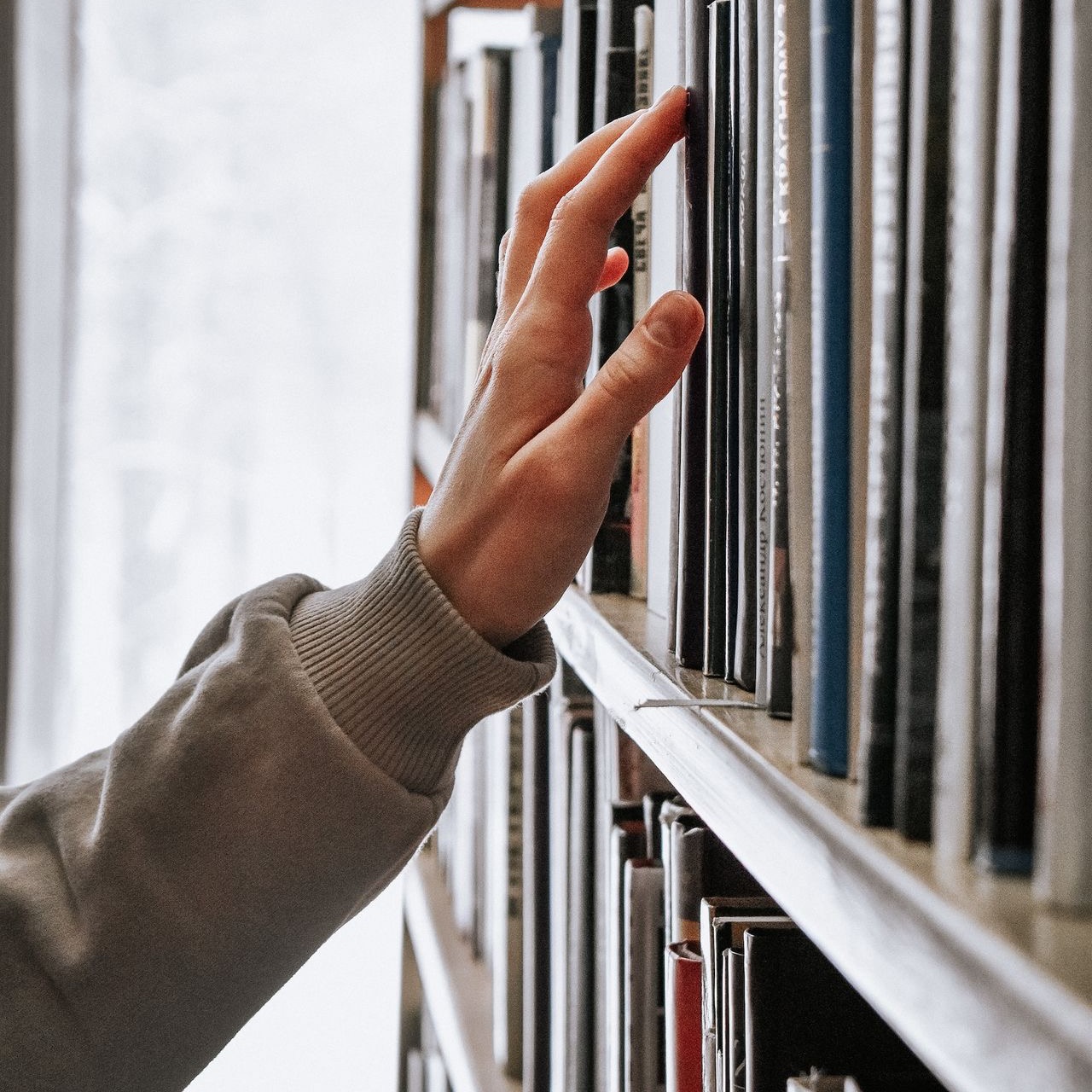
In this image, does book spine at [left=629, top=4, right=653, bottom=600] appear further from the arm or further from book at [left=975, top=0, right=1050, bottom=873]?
book at [left=975, top=0, right=1050, bottom=873]

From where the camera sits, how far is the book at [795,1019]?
0.42 meters

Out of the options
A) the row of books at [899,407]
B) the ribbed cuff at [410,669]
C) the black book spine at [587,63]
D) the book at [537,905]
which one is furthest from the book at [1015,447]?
the book at [537,905]

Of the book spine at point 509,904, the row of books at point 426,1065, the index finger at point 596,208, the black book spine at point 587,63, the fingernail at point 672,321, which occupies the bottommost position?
the row of books at point 426,1065

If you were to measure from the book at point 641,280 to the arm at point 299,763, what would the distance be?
0.05m

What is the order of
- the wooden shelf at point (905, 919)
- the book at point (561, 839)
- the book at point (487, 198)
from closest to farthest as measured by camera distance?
the wooden shelf at point (905, 919), the book at point (561, 839), the book at point (487, 198)

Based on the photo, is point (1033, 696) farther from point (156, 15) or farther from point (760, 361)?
point (156, 15)

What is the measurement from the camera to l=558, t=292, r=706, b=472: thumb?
477 mm

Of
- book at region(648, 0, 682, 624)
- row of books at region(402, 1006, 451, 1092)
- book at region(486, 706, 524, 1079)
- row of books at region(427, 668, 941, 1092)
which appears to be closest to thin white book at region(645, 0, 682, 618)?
book at region(648, 0, 682, 624)

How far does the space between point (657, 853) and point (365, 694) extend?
0.17 meters

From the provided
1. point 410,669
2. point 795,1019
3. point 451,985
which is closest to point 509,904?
point 451,985

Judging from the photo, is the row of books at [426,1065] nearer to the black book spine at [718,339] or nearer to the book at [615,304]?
the book at [615,304]

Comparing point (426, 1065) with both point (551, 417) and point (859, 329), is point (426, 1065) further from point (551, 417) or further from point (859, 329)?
point (859, 329)

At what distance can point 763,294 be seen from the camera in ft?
1.34

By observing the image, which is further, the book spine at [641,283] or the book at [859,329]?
the book spine at [641,283]
